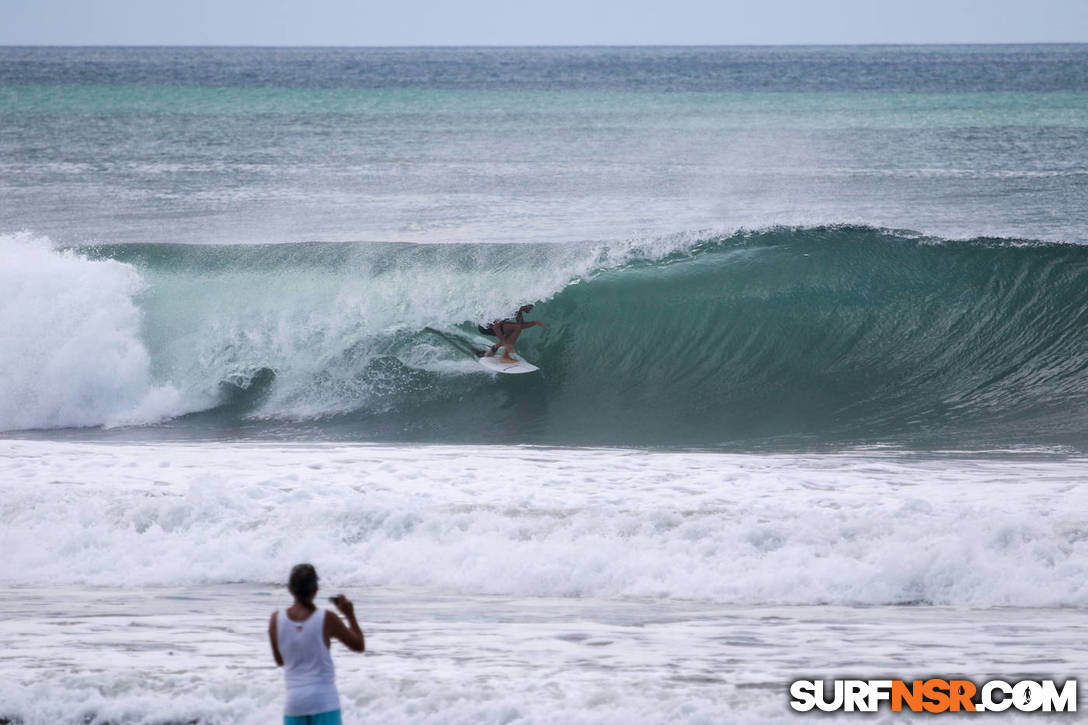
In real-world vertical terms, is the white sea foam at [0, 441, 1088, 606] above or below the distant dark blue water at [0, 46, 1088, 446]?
below

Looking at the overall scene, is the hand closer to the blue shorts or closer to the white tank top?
the white tank top

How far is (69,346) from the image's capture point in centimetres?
1273

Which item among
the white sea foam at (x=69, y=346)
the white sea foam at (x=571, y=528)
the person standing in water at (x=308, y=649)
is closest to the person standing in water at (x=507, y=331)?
the white sea foam at (x=69, y=346)

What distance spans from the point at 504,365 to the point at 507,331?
46cm

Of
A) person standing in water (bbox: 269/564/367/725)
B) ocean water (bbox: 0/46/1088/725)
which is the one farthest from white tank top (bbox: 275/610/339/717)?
ocean water (bbox: 0/46/1088/725)

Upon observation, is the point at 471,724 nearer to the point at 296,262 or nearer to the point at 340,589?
the point at 340,589

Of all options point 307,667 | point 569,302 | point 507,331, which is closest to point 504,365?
point 507,331

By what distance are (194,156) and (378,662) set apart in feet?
88.9

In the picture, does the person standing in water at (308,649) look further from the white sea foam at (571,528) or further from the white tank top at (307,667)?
the white sea foam at (571,528)

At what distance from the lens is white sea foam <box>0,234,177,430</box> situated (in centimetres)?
1227

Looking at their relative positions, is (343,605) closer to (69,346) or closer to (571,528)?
(571,528)

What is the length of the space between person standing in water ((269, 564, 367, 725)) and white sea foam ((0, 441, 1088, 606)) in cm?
282

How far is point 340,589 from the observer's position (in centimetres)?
707

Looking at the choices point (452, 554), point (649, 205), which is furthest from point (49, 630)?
point (649, 205)
